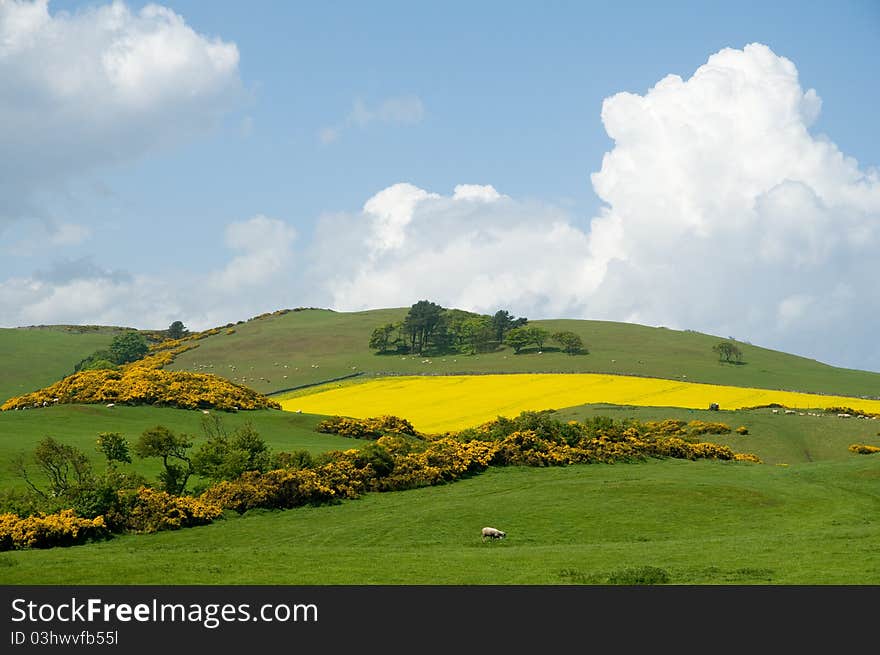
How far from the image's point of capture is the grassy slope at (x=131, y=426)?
5225 cm

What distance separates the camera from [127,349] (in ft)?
598

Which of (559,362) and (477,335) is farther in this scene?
(477,335)

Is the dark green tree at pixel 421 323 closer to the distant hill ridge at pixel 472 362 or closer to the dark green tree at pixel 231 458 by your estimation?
the distant hill ridge at pixel 472 362

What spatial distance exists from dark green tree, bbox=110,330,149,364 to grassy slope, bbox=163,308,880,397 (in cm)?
1253

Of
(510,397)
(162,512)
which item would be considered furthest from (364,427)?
(510,397)

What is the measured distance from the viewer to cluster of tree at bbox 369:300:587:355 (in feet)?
568

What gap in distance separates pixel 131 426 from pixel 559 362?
313 feet

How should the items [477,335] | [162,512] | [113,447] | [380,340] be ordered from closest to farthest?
[162,512]
[113,447]
[380,340]
[477,335]

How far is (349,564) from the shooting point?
1029 inches

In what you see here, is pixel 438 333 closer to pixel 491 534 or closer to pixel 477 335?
pixel 477 335

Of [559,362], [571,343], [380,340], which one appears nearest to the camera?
[559,362]

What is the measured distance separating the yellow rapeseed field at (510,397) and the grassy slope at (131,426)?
73.4 feet
